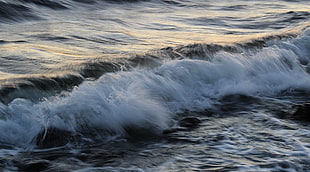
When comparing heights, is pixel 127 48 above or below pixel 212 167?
above

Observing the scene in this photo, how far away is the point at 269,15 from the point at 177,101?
388 inches

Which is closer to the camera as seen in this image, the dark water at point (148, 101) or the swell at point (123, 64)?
the dark water at point (148, 101)

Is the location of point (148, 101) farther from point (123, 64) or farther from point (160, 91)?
point (123, 64)

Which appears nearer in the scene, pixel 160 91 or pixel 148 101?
pixel 148 101

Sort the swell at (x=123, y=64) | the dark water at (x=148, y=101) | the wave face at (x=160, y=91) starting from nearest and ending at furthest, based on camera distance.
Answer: the dark water at (x=148, y=101)
the wave face at (x=160, y=91)
the swell at (x=123, y=64)

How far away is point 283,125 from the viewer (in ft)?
17.0

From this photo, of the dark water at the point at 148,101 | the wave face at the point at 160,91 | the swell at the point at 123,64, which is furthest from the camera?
the swell at the point at 123,64

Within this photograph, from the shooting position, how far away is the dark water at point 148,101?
13.7ft

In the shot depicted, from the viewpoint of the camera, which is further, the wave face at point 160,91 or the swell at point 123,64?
the swell at point 123,64

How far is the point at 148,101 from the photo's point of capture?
5465mm

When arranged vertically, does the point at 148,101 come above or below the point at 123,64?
below

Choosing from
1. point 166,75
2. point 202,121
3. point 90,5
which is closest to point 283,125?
point 202,121

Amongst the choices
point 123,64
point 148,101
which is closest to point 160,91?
point 148,101

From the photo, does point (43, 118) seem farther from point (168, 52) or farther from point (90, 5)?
point (90, 5)
